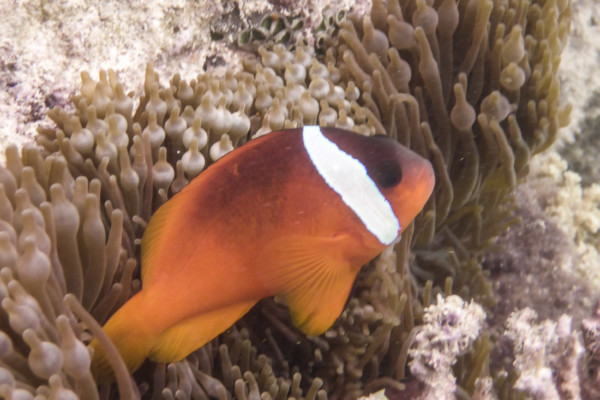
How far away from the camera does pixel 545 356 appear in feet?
4.67

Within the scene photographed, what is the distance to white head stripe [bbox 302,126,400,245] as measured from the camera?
123cm

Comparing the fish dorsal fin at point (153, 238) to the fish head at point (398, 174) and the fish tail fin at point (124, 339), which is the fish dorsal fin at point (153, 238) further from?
the fish head at point (398, 174)

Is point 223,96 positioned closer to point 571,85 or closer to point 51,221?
point 51,221

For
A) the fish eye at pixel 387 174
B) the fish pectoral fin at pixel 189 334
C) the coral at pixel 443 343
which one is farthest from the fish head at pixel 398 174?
the fish pectoral fin at pixel 189 334

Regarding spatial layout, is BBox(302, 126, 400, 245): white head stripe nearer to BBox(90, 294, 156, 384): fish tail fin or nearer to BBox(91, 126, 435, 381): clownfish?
BBox(91, 126, 435, 381): clownfish

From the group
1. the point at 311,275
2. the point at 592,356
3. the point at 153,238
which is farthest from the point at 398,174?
the point at 592,356

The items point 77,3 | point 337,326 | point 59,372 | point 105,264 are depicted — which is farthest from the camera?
point 77,3

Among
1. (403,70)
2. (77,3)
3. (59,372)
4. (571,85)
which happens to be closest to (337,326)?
(59,372)

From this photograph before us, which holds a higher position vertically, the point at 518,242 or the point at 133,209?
the point at 133,209

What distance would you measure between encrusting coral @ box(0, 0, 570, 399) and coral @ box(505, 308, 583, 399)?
0.30 ft

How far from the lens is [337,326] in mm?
1541

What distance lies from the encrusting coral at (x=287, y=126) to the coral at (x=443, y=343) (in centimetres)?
10

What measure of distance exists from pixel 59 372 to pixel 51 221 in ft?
1.02

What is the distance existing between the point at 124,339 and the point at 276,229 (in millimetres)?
406
